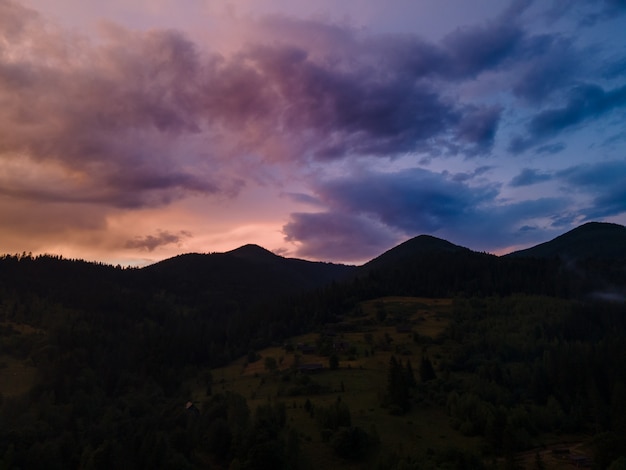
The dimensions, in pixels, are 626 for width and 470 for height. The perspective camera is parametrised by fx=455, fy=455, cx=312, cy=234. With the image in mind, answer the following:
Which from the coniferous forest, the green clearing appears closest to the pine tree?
the coniferous forest

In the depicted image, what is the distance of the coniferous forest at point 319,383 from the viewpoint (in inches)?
2462

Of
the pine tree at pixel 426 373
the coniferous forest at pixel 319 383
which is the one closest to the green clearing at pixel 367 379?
the coniferous forest at pixel 319 383

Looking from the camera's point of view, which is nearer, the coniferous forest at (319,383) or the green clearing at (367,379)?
the coniferous forest at (319,383)

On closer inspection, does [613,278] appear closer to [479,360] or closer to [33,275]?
[479,360]

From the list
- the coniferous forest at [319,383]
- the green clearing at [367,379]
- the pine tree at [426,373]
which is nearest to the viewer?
the coniferous forest at [319,383]

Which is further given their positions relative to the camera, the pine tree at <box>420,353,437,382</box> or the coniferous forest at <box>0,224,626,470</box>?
the pine tree at <box>420,353,437,382</box>

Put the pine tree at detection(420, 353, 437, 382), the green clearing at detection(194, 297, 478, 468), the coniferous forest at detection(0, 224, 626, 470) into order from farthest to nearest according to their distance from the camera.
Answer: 1. the pine tree at detection(420, 353, 437, 382)
2. the green clearing at detection(194, 297, 478, 468)
3. the coniferous forest at detection(0, 224, 626, 470)

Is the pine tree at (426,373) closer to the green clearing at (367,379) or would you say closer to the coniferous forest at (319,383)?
the coniferous forest at (319,383)

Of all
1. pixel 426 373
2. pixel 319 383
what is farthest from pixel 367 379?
pixel 426 373

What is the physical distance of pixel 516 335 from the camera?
12550cm

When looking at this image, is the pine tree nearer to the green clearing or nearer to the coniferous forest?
the coniferous forest

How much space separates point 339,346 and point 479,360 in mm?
40734

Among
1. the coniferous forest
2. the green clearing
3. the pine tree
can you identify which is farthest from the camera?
the pine tree

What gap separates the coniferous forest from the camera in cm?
6253
